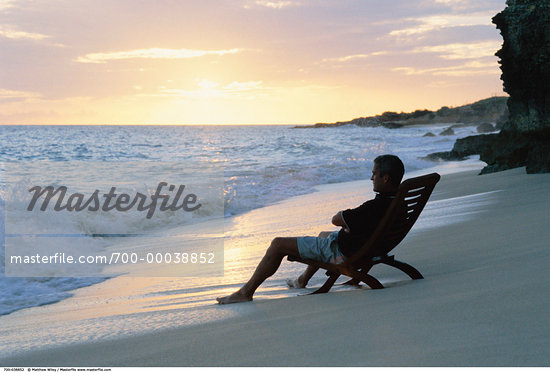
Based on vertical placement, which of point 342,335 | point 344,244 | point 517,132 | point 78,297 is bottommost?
point 78,297

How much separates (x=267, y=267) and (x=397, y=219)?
1228 mm

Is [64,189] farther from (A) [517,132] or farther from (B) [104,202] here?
(A) [517,132]

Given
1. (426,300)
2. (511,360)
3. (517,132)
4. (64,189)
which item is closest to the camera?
(511,360)

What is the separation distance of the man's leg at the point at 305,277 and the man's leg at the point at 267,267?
1.61ft

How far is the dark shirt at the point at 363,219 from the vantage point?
4629 millimetres

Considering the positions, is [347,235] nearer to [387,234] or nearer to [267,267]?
[387,234]

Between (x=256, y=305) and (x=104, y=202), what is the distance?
11.1 metres

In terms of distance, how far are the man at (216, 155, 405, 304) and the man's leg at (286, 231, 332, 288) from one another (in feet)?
1.19

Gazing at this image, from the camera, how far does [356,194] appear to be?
48.0 ft

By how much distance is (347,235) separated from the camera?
473 cm

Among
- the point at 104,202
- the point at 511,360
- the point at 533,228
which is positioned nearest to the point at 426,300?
the point at 511,360

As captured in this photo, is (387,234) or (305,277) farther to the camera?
(305,277)

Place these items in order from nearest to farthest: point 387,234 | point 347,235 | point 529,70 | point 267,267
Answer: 1. point 387,234
2. point 347,235
3. point 267,267
4. point 529,70

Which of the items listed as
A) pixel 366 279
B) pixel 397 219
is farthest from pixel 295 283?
pixel 397 219
